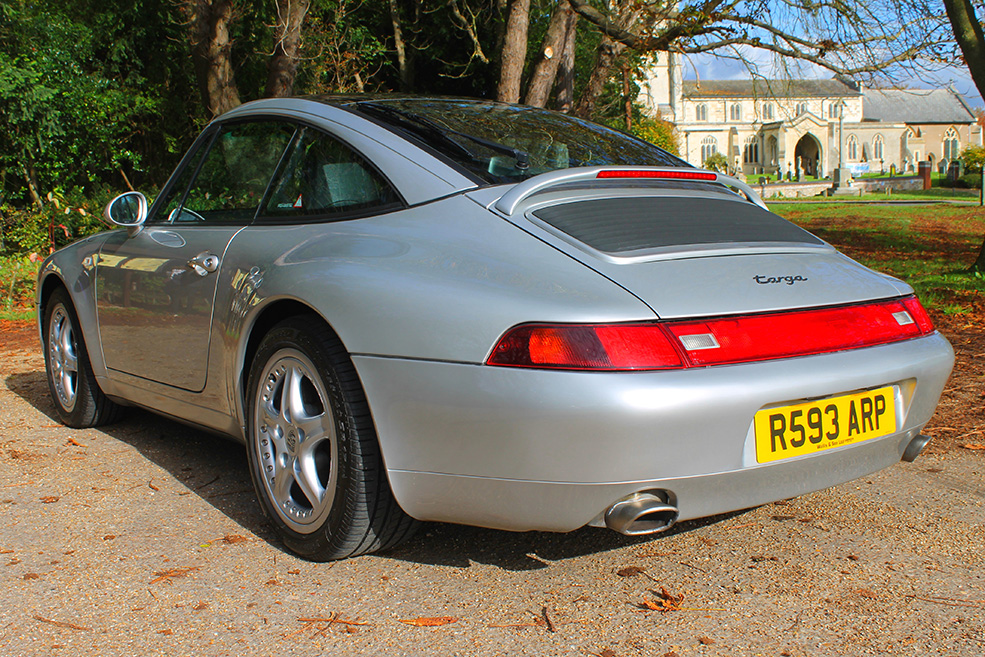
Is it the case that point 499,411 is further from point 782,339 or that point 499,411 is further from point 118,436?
point 118,436

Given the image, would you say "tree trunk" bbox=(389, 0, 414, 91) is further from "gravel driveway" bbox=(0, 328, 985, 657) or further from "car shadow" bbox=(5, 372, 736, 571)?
"gravel driveway" bbox=(0, 328, 985, 657)

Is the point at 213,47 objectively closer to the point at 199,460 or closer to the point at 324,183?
the point at 199,460

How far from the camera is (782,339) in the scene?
224cm

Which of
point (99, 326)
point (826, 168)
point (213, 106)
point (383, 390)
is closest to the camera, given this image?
point (383, 390)

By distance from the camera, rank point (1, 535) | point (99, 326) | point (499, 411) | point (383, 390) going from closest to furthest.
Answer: point (499, 411) → point (383, 390) → point (1, 535) → point (99, 326)

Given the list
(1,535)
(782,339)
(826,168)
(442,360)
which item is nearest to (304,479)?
(442,360)

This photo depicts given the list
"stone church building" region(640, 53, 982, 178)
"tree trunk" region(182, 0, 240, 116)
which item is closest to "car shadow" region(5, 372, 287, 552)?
"tree trunk" region(182, 0, 240, 116)

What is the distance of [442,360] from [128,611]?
1112 mm

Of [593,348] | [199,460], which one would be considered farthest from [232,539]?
[593,348]

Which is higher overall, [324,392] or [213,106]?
[213,106]

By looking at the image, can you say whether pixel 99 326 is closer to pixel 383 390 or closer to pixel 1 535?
pixel 1 535

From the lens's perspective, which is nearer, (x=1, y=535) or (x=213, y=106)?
(x=1, y=535)

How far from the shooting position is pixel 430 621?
2285 millimetres

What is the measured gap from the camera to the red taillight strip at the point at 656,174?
2762mm
